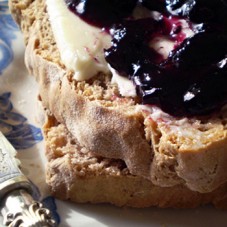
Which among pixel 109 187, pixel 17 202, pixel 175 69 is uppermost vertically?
pixel 175 69

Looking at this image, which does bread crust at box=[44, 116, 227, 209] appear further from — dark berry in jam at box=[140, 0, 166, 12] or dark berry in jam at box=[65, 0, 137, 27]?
dark berry in jam at box=[140, 0, 166, 12]

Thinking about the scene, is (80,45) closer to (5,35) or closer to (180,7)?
(180,7)

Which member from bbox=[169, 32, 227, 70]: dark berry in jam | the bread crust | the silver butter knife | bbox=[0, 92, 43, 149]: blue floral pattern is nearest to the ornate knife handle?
the silver butter knife

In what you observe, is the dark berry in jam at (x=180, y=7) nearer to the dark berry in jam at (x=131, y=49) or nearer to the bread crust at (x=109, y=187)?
the dark berry in jam at (x=131, y=49)

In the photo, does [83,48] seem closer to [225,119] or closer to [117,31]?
[117,31]

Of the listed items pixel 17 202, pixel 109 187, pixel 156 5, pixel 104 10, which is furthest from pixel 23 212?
pixel 156 5

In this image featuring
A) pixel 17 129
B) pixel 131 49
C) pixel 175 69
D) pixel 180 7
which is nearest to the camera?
pixel 175 69
